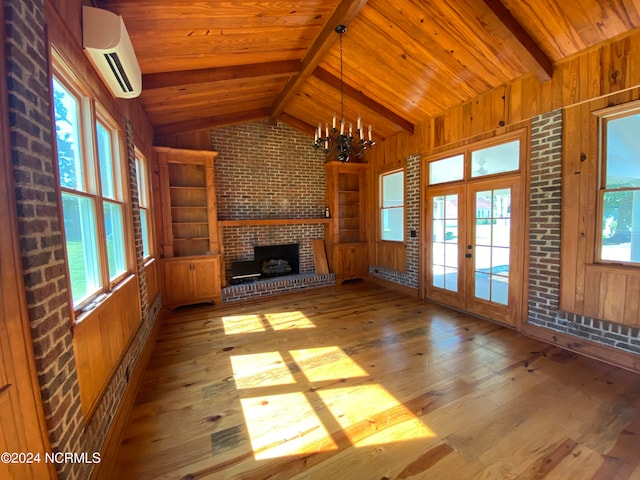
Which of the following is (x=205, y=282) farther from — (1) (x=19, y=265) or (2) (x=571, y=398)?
(2) (x=571, y=398)

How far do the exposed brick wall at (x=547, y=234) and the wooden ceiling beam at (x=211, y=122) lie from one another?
450cm

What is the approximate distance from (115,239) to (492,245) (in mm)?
4582

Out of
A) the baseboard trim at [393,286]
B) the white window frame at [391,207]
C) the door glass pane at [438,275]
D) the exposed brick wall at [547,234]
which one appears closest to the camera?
the exposed brick wall at [547,234]

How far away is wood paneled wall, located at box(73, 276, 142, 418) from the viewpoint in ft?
5.30

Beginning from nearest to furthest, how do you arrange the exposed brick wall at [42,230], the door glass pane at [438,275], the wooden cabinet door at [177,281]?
the exposed brick wall at [42,230], the wooden cabinet door at [177,281], the door glass pane at [438,275]

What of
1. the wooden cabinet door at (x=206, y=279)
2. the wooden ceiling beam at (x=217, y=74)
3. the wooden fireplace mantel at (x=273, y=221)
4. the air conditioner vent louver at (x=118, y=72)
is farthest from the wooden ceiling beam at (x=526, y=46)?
the wooden cabinet door at (x=206, y=279)

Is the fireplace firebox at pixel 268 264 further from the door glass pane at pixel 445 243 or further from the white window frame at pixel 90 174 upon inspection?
the white window frame at pixel 90 174

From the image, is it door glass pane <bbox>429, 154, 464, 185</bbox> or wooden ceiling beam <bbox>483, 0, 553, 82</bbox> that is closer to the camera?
wooden ceiling beam <bbox>483, 0, 553, 82</bbox>

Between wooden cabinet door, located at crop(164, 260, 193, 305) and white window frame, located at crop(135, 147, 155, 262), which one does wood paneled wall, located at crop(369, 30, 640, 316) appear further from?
wooden cabinet door, located at crop(164, 260, 193, 305)

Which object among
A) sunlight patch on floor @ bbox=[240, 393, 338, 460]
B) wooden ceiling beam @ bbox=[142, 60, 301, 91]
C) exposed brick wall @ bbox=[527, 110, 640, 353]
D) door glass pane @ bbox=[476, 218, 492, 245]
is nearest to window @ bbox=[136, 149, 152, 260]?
wooden ceiling beam @ bbox=[142, 60, 301, 91]

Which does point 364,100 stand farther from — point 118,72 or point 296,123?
point 118,72

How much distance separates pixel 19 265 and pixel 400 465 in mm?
2238

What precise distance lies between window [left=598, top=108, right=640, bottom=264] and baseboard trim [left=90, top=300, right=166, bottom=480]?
4.57 metres

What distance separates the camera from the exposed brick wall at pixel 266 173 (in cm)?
554
